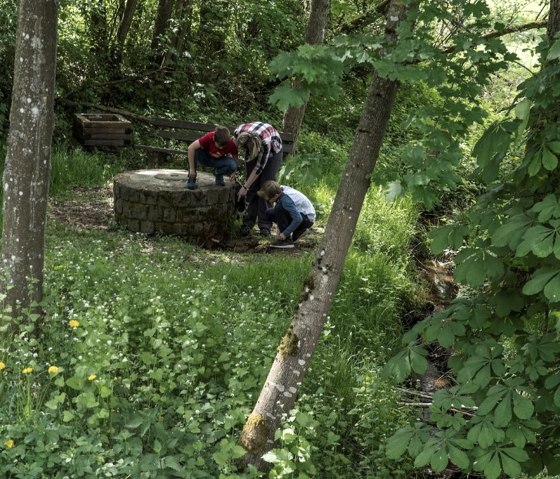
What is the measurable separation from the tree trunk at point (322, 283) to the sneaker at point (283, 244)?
4.34m

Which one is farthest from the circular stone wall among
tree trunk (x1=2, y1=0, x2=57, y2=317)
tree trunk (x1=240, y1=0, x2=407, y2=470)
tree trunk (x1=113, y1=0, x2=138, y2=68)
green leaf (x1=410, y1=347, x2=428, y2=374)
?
tree trunk (x1=113, y1=0, x2=138, y2=68)

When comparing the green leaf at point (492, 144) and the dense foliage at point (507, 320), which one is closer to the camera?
the dense foliage at point (507, 320)

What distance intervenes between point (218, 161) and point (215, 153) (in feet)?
0.38

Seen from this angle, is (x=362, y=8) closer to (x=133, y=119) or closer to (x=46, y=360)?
(x=133, y=119)

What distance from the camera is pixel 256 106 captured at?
1541 centimetres

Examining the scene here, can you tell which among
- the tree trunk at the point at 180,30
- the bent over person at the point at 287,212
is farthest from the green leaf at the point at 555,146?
the tree trunk at the point at 180,30

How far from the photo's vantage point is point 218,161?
28.9ft

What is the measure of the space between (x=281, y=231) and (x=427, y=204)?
5532 mm

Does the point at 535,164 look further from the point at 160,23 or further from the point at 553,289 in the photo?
the point at 160,23

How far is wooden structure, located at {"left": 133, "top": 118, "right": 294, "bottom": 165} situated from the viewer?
1080cm

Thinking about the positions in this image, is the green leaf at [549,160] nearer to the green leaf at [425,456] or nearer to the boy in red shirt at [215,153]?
the green leaf at [425,456]

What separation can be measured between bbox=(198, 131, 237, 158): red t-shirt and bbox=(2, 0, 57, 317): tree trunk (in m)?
4.07

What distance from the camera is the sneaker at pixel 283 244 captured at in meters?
8.25

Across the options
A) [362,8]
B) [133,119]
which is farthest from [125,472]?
[362,8]
